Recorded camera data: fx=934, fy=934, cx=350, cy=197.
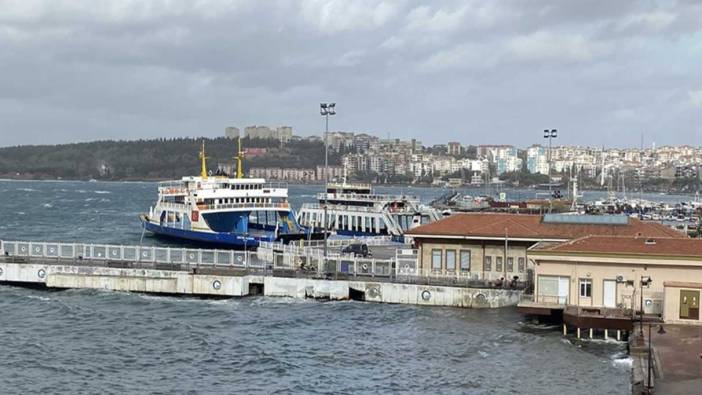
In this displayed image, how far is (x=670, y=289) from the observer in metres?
35.8

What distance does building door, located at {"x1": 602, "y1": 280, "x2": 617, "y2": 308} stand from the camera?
39125 millimetres

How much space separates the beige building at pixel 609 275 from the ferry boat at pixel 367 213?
37008mm

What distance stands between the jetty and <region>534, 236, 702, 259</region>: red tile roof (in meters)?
4.39

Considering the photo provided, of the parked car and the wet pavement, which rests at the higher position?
the parked car

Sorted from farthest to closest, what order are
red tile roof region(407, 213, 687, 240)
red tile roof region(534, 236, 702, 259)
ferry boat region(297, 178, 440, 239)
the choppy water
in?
ferry boat region(297, 178, 440, 239) < red tile roof region(407, 213, 687, 240) < red tile roof region(534, 236, 702, 259) < the choppy water

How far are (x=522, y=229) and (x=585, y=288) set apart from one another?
771 centimetres

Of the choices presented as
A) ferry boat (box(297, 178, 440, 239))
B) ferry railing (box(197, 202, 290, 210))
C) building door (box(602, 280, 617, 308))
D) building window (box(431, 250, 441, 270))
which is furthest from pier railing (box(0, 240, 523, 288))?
ferry railing (box(197, 202, 290, 210))

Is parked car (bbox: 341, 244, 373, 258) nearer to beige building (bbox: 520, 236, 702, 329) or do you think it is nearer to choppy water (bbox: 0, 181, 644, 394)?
choppy water (bbox: 0, 181, 644, 394)

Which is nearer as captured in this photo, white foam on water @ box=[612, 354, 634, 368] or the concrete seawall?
white foam on water @ box=[612, 354, 634, 368]

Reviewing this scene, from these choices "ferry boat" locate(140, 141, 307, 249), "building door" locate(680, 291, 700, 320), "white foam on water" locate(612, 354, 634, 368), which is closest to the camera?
"white foam on water" locate(612, 354, 634, 368)

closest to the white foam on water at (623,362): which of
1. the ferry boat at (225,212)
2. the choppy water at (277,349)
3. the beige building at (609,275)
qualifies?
the choppy water at (277,349)

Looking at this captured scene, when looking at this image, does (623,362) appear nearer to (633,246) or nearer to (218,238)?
(633,246)

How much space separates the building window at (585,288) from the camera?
39.4 m

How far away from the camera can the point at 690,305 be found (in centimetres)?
3556
